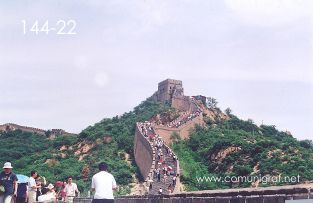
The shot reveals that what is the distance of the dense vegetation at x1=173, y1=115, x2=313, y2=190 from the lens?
125 ft

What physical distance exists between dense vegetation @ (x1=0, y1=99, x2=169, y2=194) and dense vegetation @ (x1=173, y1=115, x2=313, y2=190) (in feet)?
17.6

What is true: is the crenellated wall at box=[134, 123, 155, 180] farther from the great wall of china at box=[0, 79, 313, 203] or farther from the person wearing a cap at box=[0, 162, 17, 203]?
the person wearing a cap at box=[0, 162, 17, 203]

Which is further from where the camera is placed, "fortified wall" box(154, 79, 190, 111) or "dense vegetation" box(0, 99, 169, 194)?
"fortified wall" box(154, 79, 190, 111)

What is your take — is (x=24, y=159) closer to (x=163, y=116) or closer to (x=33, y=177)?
(x=163, y=116)

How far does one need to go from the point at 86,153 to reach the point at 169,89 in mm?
28169

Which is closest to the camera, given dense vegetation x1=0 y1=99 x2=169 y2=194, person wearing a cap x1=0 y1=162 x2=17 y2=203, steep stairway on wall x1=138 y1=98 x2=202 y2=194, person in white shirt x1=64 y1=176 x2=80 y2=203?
person wearing a cap x1=0 y1=162 x2=17 y2=203

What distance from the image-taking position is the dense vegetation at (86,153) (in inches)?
1786

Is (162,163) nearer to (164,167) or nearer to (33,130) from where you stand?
(164,167)

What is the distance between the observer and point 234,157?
1751 inches

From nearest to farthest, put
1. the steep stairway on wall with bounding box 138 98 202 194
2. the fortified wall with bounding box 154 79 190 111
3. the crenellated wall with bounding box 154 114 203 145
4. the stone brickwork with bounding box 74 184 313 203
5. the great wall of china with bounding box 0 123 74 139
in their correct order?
the stone brickwork with bounding box 74 184 313 203
the steep stairway on wall with bounding box 138 98 202 194
the crenellated wall with bounding box 154 114 203 145
the fortified wall with bounding box 154 79 190 111
the great wall of china with bounding box 0 123 74 139

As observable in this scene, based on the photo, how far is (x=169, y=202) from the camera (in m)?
8.82

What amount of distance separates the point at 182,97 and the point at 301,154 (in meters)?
29.9

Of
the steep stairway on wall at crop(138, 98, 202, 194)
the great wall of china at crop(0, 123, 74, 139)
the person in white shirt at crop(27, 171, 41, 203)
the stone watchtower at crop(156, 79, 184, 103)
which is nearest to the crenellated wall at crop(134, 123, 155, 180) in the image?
the steep stairway on wall at crop(138, 98, 202, 194)

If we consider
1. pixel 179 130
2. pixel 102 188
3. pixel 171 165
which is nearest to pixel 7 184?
pixel 102 188
